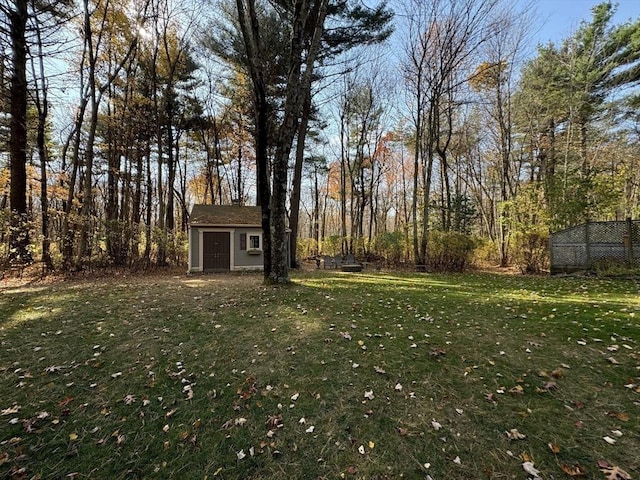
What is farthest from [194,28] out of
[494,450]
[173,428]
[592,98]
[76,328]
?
[592,98]

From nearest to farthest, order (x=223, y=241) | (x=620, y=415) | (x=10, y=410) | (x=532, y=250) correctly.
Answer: (x=620, y=415) < (x=10, y=410) < (x=532, y=250) < (x=223, y=241)

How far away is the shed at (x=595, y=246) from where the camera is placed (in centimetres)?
957

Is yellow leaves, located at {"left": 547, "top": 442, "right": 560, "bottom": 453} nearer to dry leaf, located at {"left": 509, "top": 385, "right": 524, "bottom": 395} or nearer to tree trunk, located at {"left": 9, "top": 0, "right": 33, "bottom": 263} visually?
dry leaf, located at {"left": 509, "top": 385, "right": 524, "bottom": 395}

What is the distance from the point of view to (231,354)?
3.70 meters

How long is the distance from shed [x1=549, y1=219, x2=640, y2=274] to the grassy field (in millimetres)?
6289

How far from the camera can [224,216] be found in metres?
13.1

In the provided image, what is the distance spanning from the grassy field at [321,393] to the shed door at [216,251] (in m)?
7.13

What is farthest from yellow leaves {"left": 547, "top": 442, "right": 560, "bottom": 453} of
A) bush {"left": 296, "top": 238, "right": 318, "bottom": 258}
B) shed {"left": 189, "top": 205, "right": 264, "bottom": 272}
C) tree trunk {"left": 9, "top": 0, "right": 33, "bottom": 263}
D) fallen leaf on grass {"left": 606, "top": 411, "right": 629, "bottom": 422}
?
bush {"left": 296, "top": 238, "right": 318, "bottom": 258}

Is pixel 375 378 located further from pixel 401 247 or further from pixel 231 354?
pixel 401 247

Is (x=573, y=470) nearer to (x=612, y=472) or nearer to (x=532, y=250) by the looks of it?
(x=612, y=472)

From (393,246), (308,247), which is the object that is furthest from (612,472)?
(308,247)

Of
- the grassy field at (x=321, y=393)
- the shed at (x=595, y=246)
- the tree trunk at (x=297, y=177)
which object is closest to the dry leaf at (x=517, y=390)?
the grassy field at (x=321, y=393)

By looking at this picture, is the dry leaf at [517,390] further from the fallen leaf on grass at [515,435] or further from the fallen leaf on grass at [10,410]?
the fallen leaf on grass at [10,410]

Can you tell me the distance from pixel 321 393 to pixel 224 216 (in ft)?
37.3
